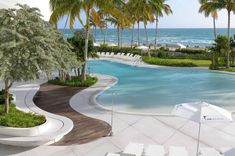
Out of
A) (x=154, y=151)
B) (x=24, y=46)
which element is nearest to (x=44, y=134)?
(x=24, y=46)

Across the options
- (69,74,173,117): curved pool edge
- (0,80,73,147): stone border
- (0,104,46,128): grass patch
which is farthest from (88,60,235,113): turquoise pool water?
(0,104,46,128): grass patch

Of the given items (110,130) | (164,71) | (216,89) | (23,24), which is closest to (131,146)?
(110,130)

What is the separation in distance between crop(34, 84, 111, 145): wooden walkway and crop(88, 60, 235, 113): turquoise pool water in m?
2.34

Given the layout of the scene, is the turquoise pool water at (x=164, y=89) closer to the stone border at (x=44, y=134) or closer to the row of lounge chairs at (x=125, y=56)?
the stone border at (x=44, y=134)

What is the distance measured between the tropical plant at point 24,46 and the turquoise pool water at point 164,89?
631cm

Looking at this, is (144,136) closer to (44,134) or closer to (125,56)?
(44,134)

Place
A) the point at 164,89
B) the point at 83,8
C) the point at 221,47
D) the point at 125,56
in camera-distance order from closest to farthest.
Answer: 1. the point at 83,8
2. the point at 164,89
3. the point at 221,47
4. the point at 125,56

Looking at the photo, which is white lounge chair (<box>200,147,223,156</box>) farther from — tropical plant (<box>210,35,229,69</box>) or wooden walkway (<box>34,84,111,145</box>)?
tropical plant (<box>210,35,229,69</box>)

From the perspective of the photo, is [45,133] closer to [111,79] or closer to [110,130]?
[110,130]

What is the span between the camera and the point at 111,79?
24.9 meters

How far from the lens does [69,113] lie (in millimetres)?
14883

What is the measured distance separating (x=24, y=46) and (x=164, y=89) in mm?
12964

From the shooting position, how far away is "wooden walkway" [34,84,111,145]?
11.7 metres

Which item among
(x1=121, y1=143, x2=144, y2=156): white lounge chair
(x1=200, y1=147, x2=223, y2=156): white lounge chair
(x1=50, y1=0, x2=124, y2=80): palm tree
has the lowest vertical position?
(x1=200, y1=147, x2=223, y2=156): white lounge chair
